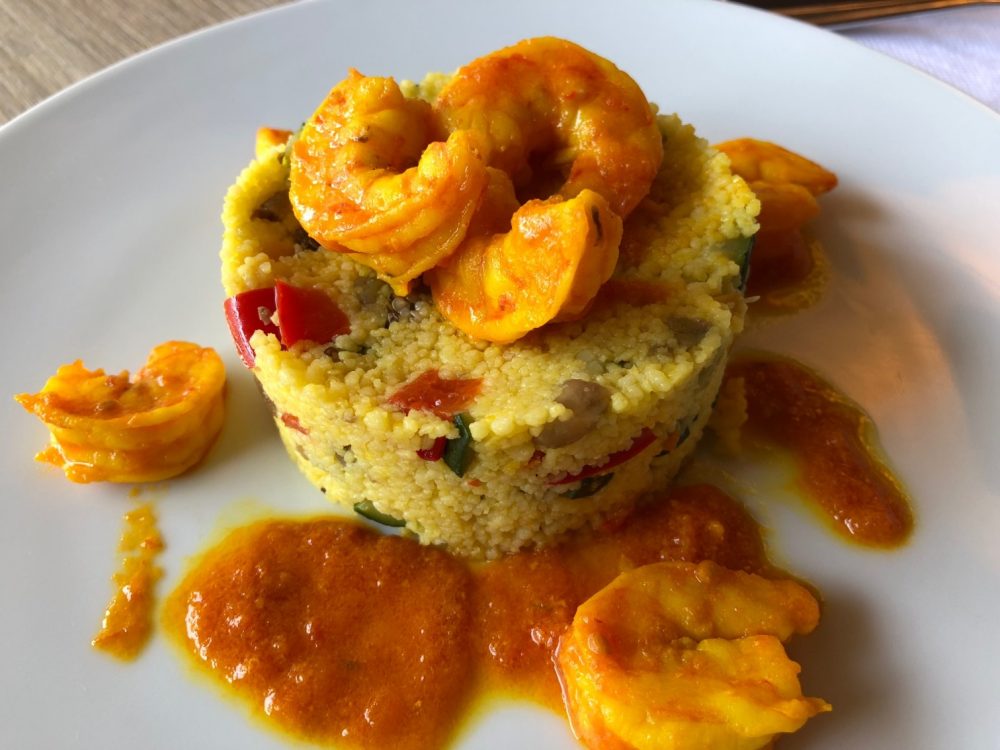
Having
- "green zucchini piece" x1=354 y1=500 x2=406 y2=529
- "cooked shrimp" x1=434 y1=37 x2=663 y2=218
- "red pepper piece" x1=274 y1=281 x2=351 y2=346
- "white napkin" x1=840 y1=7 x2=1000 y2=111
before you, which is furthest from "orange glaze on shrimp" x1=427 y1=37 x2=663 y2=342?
"white napkin" x1=840 y1=7 x2=1000 y2=111

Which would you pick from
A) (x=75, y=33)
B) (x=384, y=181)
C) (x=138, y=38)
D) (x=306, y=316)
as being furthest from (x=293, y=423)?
(x=75, y=33)

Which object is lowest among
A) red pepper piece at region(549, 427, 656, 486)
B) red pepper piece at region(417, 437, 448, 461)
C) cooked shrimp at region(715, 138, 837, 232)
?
red pepper piece at region(549, 427, 656, 486)

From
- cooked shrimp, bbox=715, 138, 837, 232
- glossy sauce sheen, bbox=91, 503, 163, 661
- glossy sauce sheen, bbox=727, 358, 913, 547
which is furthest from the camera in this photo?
cooked shrimp, bbox=715, 138, 837, 232

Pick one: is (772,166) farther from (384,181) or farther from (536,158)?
(384,181)

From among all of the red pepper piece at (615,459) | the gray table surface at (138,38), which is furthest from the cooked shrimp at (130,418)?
the gray table surface at (138,38)

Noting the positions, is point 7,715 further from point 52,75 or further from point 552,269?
point 52,75

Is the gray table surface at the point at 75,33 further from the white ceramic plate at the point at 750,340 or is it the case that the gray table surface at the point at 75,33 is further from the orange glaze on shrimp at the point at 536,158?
the orange glaze on shrimp at the point at 536,158

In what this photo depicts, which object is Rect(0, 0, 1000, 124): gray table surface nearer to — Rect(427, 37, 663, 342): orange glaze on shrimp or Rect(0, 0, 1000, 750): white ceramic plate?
Rect(0, 0, 1000, 750): white ceramic plate

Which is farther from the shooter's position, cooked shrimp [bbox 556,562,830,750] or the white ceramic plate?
the white ceramic plate
